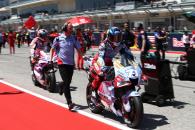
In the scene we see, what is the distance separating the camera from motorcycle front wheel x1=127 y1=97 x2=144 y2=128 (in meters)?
7.07

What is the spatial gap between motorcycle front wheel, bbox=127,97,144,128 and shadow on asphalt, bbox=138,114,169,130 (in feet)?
0.61

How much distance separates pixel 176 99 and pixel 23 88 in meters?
4.52

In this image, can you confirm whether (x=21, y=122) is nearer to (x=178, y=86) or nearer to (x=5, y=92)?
(x=5, y=92)

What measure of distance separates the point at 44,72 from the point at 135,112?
5690 millimetres

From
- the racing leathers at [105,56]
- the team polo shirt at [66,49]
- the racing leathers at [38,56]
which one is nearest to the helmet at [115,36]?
the racing leathers at [105,56]

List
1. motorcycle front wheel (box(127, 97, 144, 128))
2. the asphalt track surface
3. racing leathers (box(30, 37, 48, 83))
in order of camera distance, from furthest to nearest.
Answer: racing leathers (box(30, 37, 48, 83)) → the asphalt track surface → motorcycle front wheel (box(127, 97, 144, 128))

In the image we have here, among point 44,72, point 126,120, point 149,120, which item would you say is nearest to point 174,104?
point 149,120

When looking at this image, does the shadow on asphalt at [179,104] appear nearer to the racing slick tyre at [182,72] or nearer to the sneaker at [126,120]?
the sneaker at [126,120]

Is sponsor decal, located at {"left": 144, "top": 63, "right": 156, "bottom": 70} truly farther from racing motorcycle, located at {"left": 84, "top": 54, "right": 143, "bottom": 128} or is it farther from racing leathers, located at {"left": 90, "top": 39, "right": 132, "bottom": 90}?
racing motorcycle, located at {"left": 84, "top": 54, "right": 143, "bottom": 128}

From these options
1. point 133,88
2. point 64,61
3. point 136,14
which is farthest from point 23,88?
point 136,14

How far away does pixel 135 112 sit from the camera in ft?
23.5

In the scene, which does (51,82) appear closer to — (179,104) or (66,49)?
(66,49)

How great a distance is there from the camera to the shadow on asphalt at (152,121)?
24.3 feet

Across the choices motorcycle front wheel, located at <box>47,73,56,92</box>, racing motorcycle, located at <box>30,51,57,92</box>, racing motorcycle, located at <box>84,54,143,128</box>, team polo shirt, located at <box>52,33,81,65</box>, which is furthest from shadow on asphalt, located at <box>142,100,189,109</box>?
racing motorcycle, located at <box>30,51,57,92</box>
